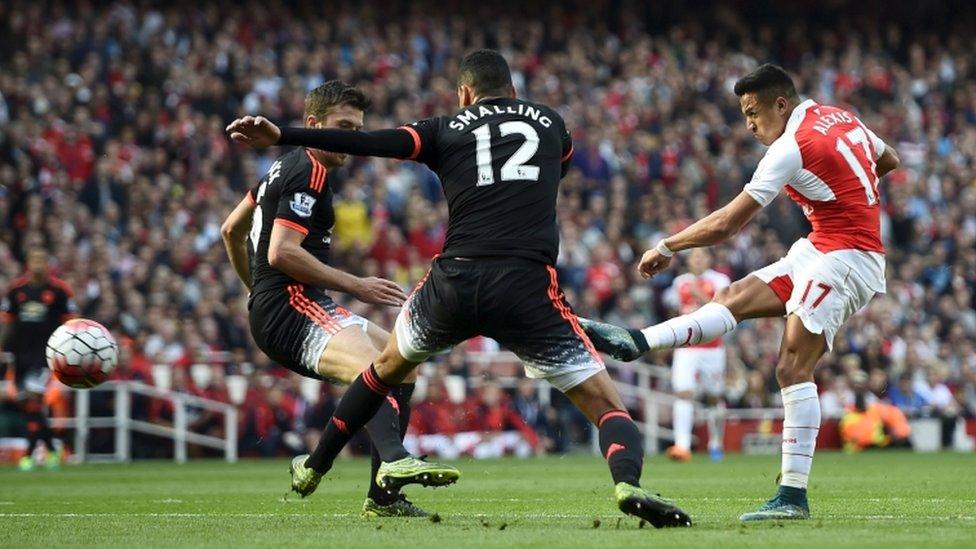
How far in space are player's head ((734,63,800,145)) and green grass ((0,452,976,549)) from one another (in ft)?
7.08

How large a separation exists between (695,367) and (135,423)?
21.3 feet

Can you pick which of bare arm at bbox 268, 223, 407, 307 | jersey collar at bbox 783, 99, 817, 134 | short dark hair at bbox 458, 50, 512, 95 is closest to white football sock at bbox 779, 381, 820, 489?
jersey collar at bbox 783, 99, 817, 134

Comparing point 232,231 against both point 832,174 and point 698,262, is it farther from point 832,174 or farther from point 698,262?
point 698,262

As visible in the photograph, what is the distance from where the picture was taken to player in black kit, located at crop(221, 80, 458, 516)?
28.6 ft

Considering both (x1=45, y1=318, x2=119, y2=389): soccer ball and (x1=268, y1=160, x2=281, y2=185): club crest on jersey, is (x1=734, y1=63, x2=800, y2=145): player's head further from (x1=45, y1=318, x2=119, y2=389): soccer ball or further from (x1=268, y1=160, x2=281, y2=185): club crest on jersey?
(x1=45, y1=318, x2=119, y2=389): soccer ball

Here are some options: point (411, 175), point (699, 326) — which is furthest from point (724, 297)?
point (411, 175)

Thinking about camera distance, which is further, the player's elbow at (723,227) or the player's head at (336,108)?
the player's head at (336,108)

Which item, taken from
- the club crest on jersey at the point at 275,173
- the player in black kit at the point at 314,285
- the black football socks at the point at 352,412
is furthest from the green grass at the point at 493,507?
the club crest on jersey at the point at 275,173

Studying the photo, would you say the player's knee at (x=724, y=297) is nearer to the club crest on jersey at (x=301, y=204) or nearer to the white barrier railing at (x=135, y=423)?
the club crest on jersey at (x=301, y=204)

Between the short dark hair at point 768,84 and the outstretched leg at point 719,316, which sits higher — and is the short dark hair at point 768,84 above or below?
above

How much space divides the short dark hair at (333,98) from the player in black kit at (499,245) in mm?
1362

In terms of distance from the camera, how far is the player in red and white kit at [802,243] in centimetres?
821

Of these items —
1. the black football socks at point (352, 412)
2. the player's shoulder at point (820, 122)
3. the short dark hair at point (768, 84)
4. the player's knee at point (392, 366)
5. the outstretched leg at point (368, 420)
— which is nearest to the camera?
the outstretched leg at point (368, 420)

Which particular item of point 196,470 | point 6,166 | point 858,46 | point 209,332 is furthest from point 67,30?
point 858,46
